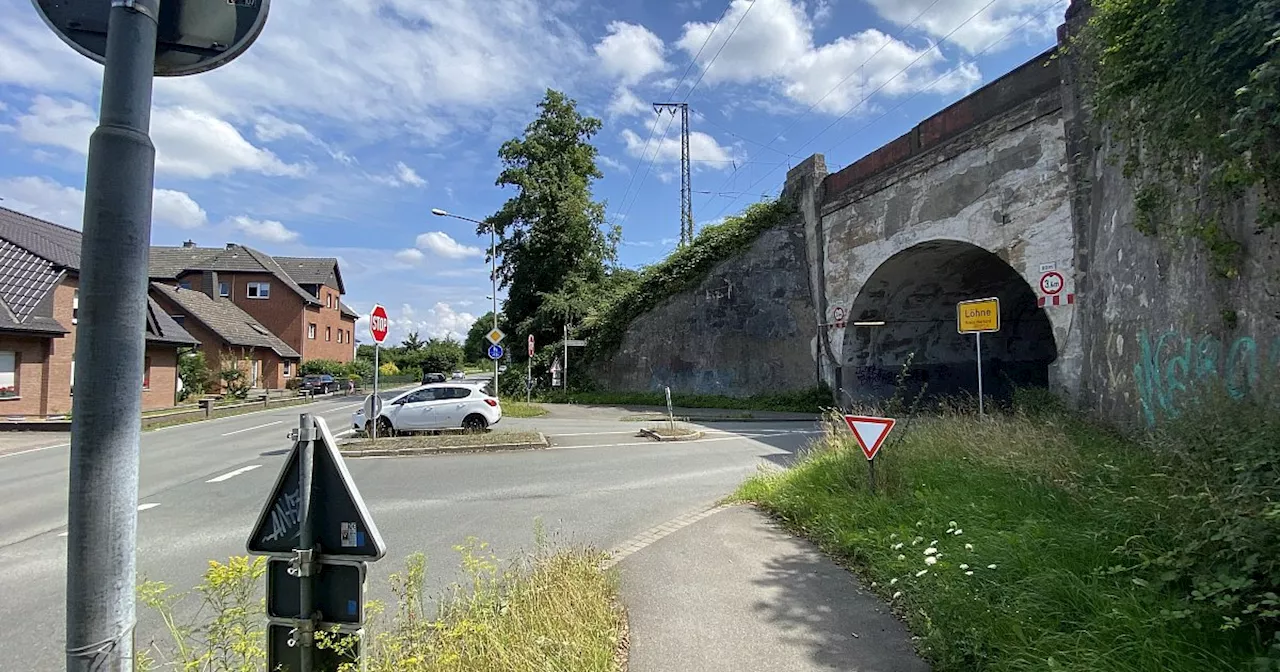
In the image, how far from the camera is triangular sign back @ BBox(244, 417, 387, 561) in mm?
2328

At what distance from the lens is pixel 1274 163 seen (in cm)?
483

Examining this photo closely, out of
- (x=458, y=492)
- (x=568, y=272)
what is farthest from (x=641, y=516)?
(x=568, y=272)

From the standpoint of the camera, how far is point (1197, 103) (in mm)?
5480

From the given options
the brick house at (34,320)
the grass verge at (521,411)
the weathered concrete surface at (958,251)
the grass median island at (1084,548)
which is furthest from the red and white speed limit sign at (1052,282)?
the brick house at (34,320)

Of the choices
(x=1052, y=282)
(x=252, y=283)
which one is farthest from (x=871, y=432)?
(x=252, y=283)

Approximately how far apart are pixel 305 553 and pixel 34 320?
28.4 metres

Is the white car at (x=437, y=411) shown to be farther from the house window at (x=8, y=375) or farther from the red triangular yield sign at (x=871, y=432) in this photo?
the house window at (x=8, y=375)

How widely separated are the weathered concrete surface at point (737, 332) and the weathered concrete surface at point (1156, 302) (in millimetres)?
12864

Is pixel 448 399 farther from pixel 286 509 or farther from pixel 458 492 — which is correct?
pixel 286 509

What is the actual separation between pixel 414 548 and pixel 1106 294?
34.8ft

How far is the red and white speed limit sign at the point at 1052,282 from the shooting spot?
12.1 m

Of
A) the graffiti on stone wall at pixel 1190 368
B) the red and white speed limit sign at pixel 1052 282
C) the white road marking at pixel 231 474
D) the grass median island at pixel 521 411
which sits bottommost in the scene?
the white road marking at pixel 231 474

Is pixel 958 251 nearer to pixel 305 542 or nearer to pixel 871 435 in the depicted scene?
pixel 871 435

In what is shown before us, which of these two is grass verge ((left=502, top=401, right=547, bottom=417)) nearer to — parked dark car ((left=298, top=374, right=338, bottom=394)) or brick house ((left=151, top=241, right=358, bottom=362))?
parked dark car ((left=298, top=374, right=338, bottom=394))
